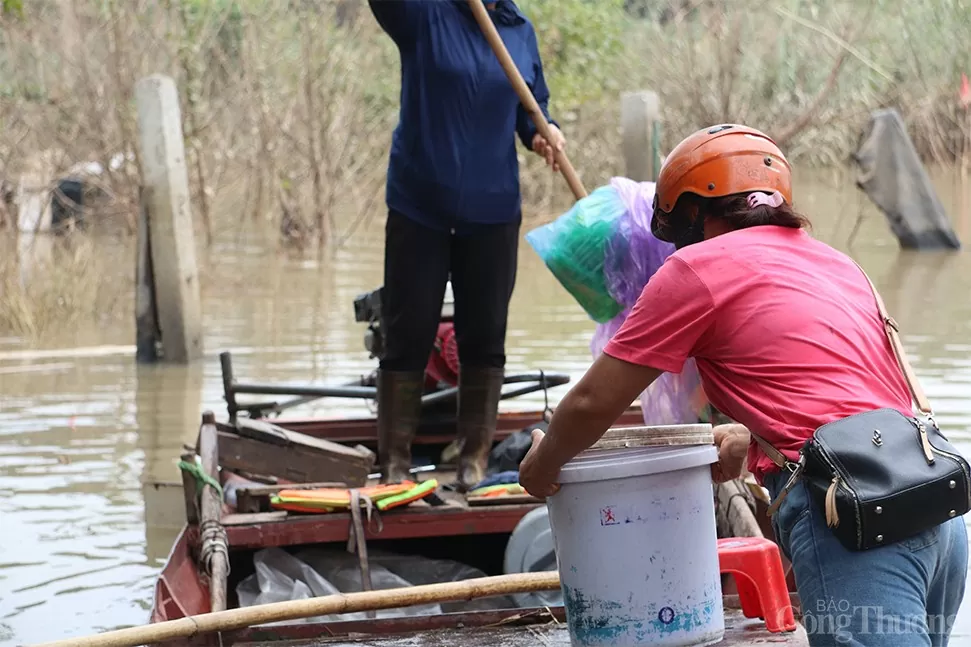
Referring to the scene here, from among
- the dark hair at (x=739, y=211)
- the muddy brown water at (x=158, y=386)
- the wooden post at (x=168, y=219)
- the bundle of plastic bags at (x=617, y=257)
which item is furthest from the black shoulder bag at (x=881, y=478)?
the wooden post at (x=168, y=219)

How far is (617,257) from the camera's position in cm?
507

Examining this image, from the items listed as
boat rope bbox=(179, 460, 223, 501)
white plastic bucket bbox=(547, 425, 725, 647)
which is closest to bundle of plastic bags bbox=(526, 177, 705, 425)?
boat rope bbox=(179, 460, 223, 501)

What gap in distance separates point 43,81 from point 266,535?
12.1 metres

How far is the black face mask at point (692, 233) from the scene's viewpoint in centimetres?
285

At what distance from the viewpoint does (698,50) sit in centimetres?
2045

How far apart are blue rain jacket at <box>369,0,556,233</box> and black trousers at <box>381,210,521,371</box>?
7cm

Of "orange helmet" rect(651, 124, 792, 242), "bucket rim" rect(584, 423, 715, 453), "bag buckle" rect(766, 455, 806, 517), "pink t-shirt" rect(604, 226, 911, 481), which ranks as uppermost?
"orange helmet" rect(651, 124, 792, 242)

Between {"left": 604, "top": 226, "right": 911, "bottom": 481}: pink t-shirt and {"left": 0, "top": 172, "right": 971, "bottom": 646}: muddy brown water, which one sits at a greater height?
{"left": 604, "top": 226, "right": 911, "bottom": 481}: pink t-shirt

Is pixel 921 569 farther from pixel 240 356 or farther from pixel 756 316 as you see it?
pixel 240 356

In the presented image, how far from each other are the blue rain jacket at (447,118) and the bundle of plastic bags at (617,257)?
281 mm

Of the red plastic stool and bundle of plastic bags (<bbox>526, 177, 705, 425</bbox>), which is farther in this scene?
bundle of plastic bags (<bbox>526, 177, 705, 425</bbox>)

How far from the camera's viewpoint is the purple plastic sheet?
4.98 meters

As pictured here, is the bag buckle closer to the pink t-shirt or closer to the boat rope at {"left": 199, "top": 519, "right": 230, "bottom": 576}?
the pink t-shirt

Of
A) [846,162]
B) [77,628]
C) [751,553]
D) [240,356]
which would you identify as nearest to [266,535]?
[77,628]
